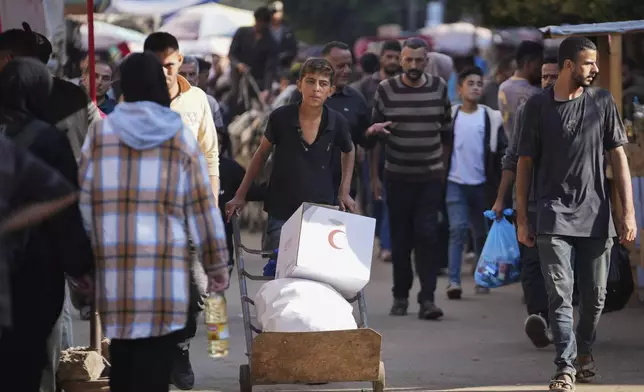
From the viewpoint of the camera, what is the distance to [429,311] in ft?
38.7

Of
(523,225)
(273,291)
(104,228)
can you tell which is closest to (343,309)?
(273,291)

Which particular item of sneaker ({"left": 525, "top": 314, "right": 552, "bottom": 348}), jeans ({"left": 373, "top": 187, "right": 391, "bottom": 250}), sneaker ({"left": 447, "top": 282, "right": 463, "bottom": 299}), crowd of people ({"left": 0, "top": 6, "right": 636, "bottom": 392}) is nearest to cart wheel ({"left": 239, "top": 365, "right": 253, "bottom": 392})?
crowd of people ({"left": 0, "top": 6, "right": 636, "bottom": 392})

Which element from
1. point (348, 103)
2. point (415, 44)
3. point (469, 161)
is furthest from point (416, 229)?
point (415, 44)

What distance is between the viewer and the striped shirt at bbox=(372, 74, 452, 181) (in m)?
11.8

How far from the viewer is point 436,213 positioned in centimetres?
1186

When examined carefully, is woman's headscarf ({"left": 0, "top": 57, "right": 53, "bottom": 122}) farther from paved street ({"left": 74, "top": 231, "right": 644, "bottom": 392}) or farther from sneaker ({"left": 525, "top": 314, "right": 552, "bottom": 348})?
sneaker ({"left": 525, "top": 314, "right": 552, "bottom": 348})

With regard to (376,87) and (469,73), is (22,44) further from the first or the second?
(376,87)

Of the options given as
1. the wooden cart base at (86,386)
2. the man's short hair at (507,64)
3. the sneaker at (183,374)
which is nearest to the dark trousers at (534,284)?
the sneaker at (183,374)

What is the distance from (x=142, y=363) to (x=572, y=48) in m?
3.44

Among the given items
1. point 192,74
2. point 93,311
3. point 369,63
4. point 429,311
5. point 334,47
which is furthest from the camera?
point 369,63

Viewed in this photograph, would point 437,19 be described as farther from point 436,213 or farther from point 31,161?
point 31,161

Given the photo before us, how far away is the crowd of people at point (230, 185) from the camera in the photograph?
6.33m

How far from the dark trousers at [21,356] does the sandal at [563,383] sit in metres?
3.13

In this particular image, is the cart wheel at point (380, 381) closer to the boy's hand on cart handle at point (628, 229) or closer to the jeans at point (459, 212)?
the boy's hand on cart handle at point (628, 229)
